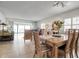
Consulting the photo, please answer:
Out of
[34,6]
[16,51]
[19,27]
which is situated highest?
[34,6]

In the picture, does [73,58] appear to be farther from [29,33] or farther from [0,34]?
[0,34]

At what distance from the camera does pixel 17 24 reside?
15.2m

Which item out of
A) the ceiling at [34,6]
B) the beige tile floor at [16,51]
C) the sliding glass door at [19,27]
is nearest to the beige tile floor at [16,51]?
the beige tile floor at [16,51]

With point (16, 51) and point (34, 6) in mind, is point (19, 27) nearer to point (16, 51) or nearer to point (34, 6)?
point (34, 6)

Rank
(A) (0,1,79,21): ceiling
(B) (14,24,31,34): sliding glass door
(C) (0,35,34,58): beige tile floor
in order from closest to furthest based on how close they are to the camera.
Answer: (C) (0,35,34,58): beige tile floor → (A) (0,1,79,21): ceiling → (B) (14,24,31,34): sliding glass door

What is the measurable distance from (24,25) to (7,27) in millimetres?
8369

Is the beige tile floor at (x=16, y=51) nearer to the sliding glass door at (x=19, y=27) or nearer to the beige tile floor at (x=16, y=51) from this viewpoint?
the beige tile floor at (x=16, y=51)

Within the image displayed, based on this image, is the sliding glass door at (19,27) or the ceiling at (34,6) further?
the sliding glass door at (19,27)

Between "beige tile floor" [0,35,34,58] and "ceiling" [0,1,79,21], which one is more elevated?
"ceiling" [0,1,79,21]

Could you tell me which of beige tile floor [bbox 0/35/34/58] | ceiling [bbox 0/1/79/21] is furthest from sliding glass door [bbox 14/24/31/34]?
beige tile floor [bbox 0/35/34/58]

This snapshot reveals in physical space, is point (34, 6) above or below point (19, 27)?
above

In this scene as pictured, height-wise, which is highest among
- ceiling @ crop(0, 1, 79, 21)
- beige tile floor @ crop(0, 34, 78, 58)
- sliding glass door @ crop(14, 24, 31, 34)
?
ceiling @ crop(0, 1, 79, 21)

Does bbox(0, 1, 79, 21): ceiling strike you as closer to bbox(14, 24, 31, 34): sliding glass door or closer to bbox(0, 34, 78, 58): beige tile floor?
bbox(0, 34, 78, 58): beige tile floor

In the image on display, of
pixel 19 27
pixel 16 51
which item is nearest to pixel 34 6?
pixel 16 51
